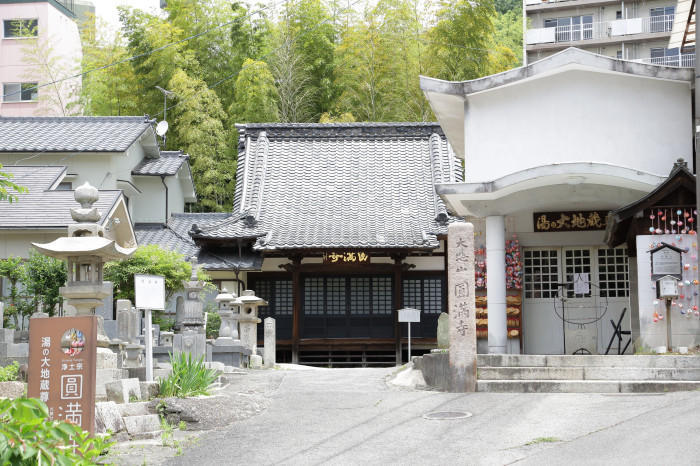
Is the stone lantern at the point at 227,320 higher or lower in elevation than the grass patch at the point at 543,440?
A: higher

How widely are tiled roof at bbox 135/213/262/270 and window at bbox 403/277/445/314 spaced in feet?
14.5

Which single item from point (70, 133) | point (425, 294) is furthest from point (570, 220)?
point (70, 133)

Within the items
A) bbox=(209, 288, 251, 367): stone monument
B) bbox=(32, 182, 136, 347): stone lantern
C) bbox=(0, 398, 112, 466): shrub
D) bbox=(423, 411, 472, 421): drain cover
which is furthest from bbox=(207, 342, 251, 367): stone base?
bbox=(0, 398, 112, 466): shrub

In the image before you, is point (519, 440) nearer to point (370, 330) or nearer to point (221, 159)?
point (370, 330)

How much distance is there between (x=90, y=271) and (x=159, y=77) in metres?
22.7

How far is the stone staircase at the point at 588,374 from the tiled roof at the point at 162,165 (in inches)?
707

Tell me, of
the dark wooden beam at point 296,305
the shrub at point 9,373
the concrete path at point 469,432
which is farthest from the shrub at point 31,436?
the dark wooden beam at point 296,305

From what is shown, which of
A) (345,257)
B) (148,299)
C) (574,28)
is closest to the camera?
(148,299)

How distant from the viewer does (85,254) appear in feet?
38.1

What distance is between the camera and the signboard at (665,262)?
13.6 m

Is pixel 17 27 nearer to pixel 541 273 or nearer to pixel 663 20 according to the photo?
pixel 541 273

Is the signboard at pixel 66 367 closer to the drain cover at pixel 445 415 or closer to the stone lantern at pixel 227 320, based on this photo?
the drain cover at pixel 445 415

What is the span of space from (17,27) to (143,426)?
3409cm

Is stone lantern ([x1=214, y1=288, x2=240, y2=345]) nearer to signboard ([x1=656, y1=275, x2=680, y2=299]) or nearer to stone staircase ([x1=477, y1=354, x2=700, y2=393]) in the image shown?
stone staircase ([x1=477, y1=354, x2=700, y2=393])
